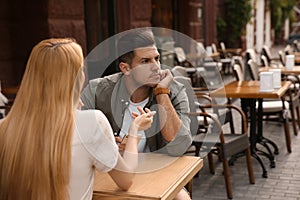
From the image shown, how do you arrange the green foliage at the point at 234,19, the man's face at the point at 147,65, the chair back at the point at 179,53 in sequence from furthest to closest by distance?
the green foliage at the point at 234,19 → the chair back at the point at 179,53 → the man's face at the point at 147,65

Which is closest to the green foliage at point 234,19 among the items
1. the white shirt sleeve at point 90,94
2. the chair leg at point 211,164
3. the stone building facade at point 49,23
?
the stone building facade at point 49,23

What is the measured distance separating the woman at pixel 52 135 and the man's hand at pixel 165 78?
0.55 metres

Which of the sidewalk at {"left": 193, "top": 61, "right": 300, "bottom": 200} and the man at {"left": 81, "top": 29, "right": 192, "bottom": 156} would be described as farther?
the sidewalk at {"left": 193, "top": 61, "right": 300, "bottom": 200}

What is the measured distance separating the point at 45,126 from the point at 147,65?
0.66 m

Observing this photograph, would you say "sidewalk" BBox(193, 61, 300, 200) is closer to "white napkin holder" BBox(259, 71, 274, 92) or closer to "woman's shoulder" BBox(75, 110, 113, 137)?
"white napkin holder" BBox(259, 71, 274, 92)

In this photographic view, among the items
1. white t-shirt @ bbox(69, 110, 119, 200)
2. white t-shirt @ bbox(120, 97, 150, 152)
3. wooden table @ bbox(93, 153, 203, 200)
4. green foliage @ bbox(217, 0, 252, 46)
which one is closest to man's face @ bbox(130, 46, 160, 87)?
white t-shirt @ bbox(120, 97, 150, 152)

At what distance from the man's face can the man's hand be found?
0.09ft

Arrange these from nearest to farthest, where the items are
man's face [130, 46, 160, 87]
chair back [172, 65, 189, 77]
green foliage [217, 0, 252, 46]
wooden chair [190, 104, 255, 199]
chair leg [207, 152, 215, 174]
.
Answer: man's face [130, 46, 160, 87] < chair back [172, 65, 189, 77] < wooden chair [190, 104, 255, 199] < chair leg [207, 152, 215, 174] < green foliage [217, 0, 252, 46]

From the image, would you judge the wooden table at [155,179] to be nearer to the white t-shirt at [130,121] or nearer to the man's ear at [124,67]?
the white t-shirt at [130,121]

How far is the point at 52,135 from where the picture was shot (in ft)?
4.59

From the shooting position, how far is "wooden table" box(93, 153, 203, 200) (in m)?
1.61

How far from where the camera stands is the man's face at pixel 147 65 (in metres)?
1.93

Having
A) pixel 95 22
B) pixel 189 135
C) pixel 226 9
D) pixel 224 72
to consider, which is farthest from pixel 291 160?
pixel 226 9

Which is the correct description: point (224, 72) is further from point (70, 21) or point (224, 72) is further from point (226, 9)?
point (70, 21)
